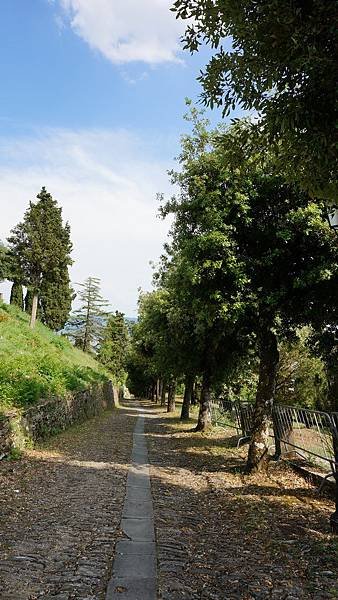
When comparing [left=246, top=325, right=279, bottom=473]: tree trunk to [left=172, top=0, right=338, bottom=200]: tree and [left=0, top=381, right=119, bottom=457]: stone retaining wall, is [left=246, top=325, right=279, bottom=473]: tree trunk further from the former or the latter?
[left=172, top=0, right=338, bottom=200]: tree

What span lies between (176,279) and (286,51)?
8241 millimetres

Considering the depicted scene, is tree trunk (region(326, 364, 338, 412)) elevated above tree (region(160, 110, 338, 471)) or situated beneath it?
situated beneath

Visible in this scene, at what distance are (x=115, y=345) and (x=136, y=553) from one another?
2206 inches

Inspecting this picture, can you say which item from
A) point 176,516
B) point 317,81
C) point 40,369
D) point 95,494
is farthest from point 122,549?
point 40,369

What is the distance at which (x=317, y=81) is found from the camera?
354 cm

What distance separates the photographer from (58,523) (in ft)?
19.4

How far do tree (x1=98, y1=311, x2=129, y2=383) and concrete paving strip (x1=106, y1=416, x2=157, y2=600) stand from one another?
165 feet

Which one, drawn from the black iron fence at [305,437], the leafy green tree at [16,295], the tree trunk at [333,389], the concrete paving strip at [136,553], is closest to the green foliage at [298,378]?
the black iron fence at [305,437]

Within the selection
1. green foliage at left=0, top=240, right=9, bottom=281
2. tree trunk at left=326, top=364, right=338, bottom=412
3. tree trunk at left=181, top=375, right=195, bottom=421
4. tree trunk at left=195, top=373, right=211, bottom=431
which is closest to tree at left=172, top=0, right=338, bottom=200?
tree trunk at left=326, top=364, right=338, bottom=412

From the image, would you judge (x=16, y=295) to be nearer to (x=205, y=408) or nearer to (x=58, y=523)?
(x=205, y=408)

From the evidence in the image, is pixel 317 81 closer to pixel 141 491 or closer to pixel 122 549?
pixel 122 549

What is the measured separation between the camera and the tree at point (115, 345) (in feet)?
193

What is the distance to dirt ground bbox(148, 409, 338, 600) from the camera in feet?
14.1

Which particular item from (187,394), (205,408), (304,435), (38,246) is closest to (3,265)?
(38,246)
